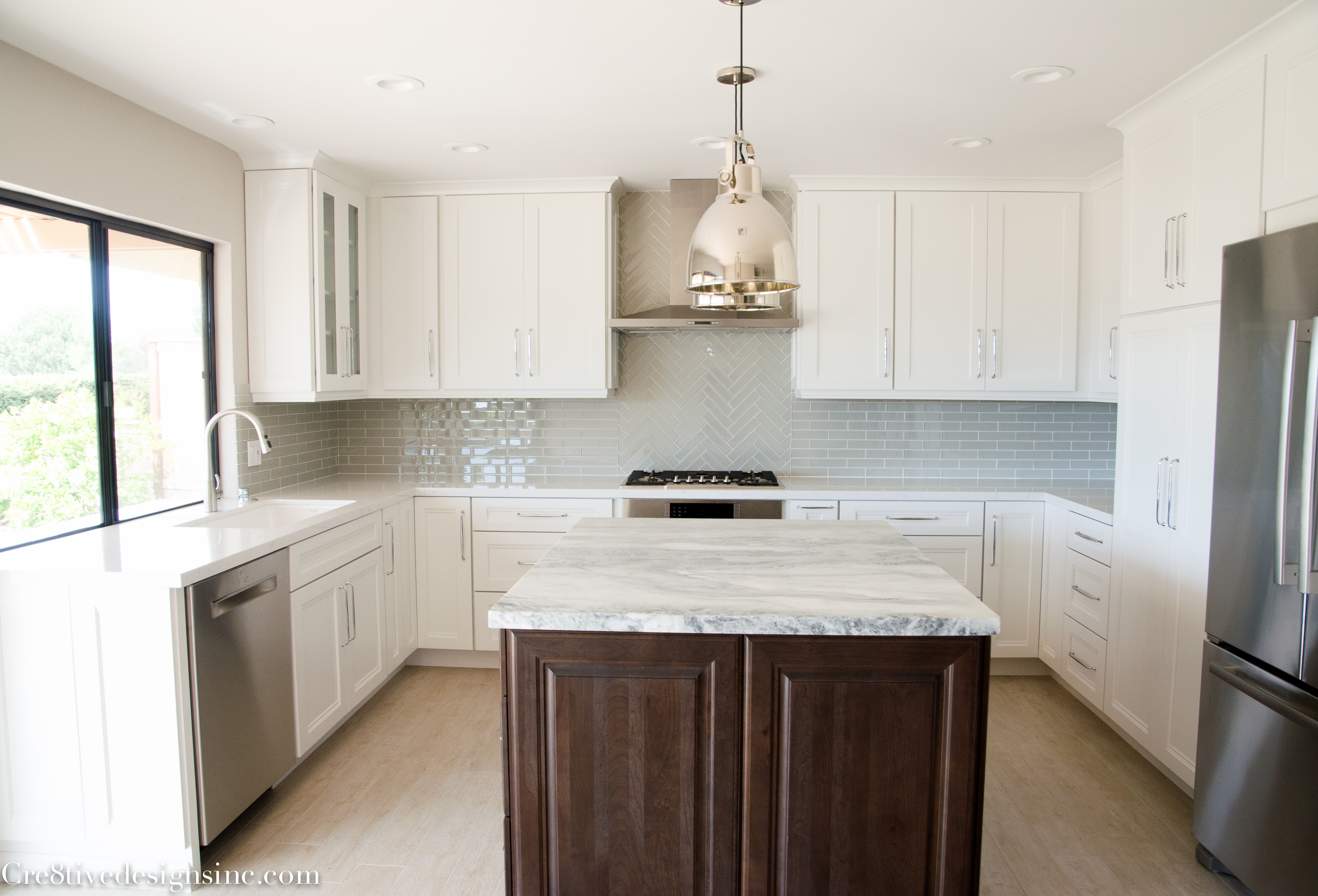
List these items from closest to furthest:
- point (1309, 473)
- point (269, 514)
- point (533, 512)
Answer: point (1309, 473)
point (269, 514)
point (533, 512)

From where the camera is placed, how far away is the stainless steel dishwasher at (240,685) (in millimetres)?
2268

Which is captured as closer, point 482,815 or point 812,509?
point 482,815

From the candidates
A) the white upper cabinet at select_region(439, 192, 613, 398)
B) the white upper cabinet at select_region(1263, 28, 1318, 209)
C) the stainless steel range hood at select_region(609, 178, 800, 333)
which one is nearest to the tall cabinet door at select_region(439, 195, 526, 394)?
the white upper cabinet at select_region(439, 192, 613, 398)

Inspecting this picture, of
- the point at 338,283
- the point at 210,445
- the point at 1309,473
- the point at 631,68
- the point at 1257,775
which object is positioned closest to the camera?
the point at 1309,473

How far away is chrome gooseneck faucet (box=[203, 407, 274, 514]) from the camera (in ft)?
9.62

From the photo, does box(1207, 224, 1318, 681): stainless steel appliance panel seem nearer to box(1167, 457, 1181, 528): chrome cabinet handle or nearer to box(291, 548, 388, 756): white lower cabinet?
box(1167, 457, 1181, 528): chrome cabinet handle

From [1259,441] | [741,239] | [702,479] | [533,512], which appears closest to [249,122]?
[533,512]

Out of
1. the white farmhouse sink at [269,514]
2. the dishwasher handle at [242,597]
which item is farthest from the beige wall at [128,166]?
the dishwasher handle at [242,597]

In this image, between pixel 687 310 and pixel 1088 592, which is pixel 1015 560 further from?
pixel 687 310

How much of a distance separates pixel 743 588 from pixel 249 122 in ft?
8.86

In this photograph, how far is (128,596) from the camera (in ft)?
7.13

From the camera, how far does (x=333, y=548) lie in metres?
3.08

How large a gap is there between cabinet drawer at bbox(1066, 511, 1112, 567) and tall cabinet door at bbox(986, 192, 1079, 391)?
80 centimetres

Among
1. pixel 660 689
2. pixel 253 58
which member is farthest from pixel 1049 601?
pixel 253 58
